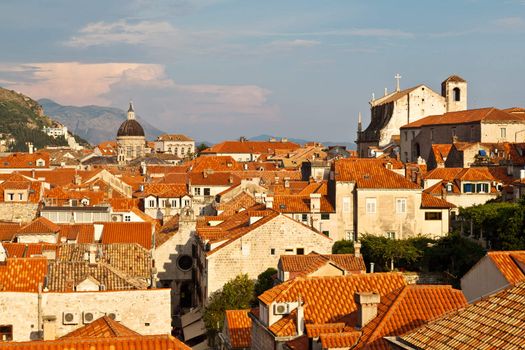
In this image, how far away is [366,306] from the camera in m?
26.7

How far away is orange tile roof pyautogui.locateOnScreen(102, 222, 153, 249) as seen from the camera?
61.9 metres

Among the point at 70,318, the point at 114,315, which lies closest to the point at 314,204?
the point at 114,315

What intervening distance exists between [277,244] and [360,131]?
316ft

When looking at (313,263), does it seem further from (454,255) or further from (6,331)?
(454,255)

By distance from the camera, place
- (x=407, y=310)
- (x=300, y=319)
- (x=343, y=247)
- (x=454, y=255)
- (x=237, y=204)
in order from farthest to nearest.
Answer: (x=237, y=204) < (x=343, y=247) < (x=454, y=255) < (x=300, y=319) < (x=407, y=310)

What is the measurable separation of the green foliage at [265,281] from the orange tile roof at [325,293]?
59.4 feet

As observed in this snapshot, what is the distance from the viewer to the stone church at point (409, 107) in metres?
128

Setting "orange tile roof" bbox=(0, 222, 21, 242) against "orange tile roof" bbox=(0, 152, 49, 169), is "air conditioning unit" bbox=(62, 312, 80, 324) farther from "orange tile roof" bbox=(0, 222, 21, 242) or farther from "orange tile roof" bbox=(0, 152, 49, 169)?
"orange tile roof" bbox=(0, 152, 49, 169)

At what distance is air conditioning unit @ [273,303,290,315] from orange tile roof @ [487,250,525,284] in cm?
674

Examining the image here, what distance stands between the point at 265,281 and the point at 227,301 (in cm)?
307

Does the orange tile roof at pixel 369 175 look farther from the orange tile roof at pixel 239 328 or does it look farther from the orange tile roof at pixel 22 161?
the orange tile roof at pixel 22 161

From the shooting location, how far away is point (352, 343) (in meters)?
25.2

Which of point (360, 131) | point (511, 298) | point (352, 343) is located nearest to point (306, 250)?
point (352, 343)

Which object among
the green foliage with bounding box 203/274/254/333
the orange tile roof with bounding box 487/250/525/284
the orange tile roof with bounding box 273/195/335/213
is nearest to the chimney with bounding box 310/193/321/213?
the orange tile roof with bounding box 273/195/335/213
